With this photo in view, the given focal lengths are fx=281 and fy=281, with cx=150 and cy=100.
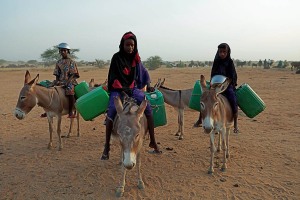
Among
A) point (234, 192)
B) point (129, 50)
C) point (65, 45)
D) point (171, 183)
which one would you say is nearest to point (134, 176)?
point (171, 183)

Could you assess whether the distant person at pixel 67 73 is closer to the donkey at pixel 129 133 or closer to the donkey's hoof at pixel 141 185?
the donkey's hoof at pixel 141 185

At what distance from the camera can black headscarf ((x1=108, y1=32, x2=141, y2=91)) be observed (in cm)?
526

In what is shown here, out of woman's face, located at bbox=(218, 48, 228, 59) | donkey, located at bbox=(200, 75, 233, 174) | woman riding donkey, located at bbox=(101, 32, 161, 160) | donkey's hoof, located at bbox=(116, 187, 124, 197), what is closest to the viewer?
donkey's hoof, located at bbox=(116, 187, 124, 197)

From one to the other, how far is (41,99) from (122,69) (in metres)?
2.86

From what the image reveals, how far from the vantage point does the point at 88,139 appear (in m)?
8.33

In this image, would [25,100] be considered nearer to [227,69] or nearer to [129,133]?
[129,133]

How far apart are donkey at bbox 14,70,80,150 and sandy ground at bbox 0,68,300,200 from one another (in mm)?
1039

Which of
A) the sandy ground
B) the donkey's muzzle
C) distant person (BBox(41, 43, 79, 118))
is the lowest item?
the sandy ground

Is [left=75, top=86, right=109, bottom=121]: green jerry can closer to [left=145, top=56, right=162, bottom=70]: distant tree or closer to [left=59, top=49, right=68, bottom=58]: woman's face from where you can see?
[left=59, top=49, right=68, bottom=58]: woman's face

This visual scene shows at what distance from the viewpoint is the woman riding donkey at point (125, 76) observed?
514cm

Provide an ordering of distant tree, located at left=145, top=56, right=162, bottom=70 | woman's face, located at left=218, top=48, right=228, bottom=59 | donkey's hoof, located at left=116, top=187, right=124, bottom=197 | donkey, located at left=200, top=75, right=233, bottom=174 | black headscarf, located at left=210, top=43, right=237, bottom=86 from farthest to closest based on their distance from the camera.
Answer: distant tree, located at left=145, top=56, right=162, bottom=70
black headscarf, located at left=210, top=43, right=237, bottom=86
woman's face, located at left=218, top=48, right=228, bottom=59
donkey, located at left=200, top=75, right=233, bottom=174
donkey's hoof, located at left=116, top=187, right=124, bottom=197

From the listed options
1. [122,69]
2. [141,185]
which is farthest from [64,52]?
[141,185]

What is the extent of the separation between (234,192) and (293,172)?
1.64m

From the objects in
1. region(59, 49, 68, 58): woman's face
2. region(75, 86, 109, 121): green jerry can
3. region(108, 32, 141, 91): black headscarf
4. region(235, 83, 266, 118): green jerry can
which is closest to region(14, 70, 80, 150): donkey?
region(59, 49, 68, 58): woman's face
